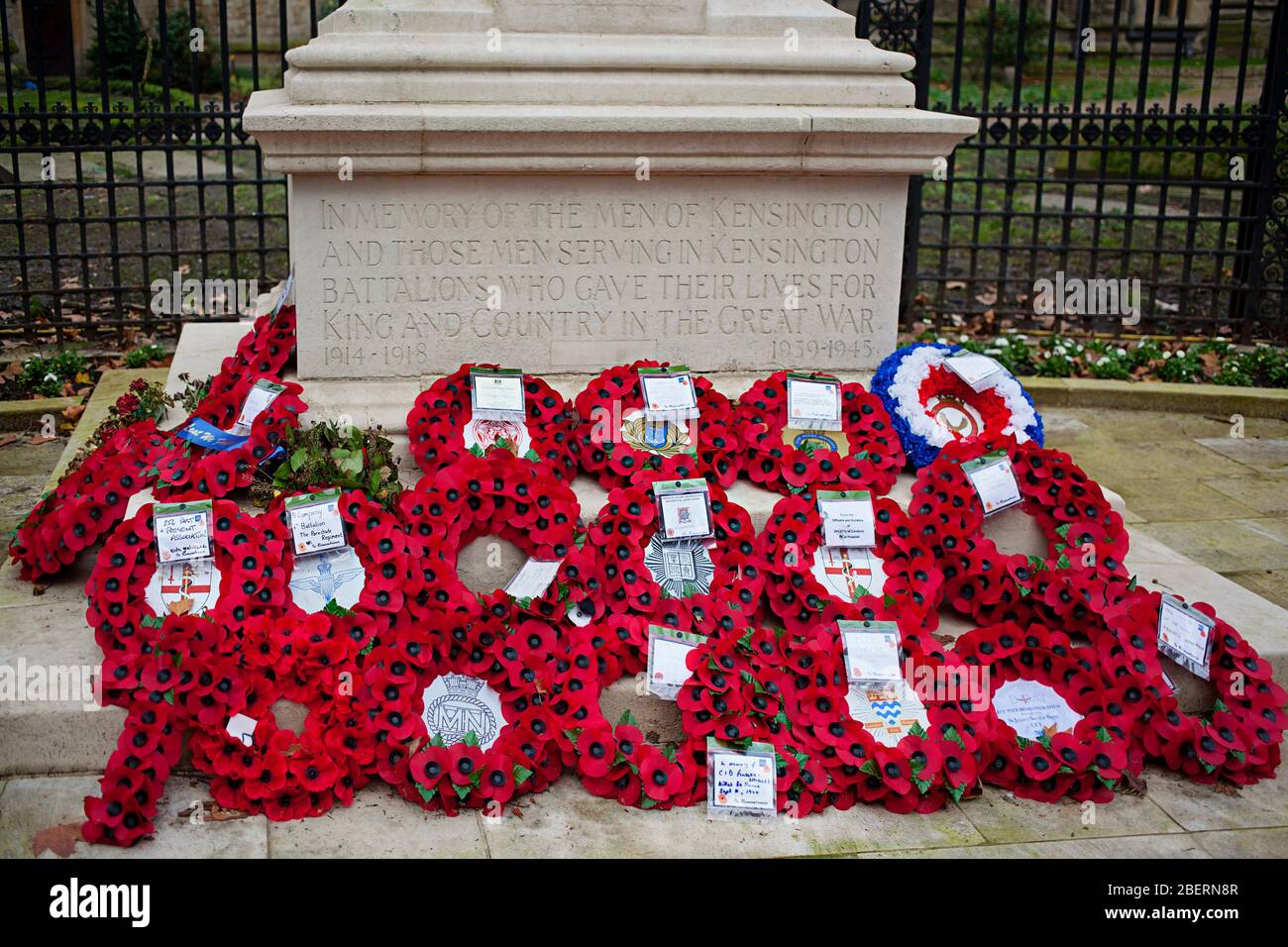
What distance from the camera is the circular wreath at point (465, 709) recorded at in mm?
2980

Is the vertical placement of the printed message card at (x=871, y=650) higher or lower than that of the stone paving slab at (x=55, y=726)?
higher

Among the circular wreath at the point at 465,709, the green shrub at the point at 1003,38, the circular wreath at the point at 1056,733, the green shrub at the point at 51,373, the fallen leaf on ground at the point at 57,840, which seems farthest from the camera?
the green shrub at the point at 1003,38

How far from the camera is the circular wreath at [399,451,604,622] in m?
3.40

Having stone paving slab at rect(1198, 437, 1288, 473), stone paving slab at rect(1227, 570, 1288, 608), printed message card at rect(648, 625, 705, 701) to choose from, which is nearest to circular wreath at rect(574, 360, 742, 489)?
printed message card at rect(648, 625, 705, 701)

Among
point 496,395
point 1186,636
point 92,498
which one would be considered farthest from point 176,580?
point 1186,636

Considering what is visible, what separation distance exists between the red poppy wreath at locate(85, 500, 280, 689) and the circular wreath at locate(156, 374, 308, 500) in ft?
0.77

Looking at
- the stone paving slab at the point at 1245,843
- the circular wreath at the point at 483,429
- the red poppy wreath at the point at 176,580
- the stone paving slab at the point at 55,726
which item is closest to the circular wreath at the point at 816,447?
the circular wreath at the point at 483,429

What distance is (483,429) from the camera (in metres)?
3.92

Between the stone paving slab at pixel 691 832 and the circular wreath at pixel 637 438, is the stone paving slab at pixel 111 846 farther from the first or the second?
the circular wreath at pixel 637 438

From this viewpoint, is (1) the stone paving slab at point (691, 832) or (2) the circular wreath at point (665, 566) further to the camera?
(2) the circular wreath at point (665, 566)

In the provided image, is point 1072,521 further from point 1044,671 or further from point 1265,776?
point 1265,776

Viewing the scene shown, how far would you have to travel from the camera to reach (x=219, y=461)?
12.0ft

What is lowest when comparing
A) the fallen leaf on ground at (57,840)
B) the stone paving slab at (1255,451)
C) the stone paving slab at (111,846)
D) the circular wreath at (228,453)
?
the stone paving slab at (111,846)

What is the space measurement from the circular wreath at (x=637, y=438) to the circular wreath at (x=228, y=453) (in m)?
0.87
